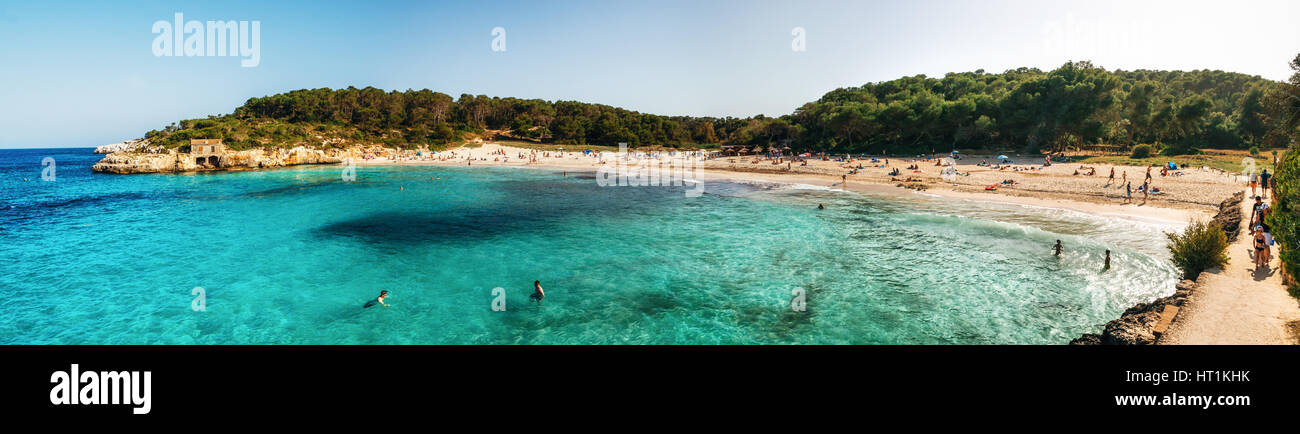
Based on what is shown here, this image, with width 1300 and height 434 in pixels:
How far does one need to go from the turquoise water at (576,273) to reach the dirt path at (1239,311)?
235cm

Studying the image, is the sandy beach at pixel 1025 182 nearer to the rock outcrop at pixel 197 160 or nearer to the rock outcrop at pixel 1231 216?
the rock outcrop at pixel 1231 216

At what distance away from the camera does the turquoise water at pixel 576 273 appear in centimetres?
1352

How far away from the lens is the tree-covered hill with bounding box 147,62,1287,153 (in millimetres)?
50500

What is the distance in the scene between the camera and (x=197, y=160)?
6419 cm

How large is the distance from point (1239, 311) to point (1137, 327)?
216 centimetres

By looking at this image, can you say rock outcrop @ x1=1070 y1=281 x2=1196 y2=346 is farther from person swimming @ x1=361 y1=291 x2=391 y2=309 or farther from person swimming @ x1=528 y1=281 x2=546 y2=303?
person swimming @ x1=361 y1=291 x2=391 y2=309

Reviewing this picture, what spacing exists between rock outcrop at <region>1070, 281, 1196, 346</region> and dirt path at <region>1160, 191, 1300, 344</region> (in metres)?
0.25

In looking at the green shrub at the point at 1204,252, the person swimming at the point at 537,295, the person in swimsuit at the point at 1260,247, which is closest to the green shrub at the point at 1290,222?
the person in swimsuit at the point at 1260,247

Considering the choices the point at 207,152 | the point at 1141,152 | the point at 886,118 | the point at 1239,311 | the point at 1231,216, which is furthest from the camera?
the point at 886,118

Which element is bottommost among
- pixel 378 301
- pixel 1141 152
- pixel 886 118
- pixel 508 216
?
pixel 378 301

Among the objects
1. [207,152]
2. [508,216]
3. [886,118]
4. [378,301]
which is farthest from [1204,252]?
[207,152]

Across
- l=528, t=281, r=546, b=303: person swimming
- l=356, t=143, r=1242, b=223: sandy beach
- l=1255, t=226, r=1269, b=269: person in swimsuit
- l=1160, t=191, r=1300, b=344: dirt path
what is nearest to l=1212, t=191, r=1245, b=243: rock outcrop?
l=356, t=143, r=1242, b=223: sandy beach

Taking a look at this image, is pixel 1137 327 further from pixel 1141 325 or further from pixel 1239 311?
pixel 1239 311
